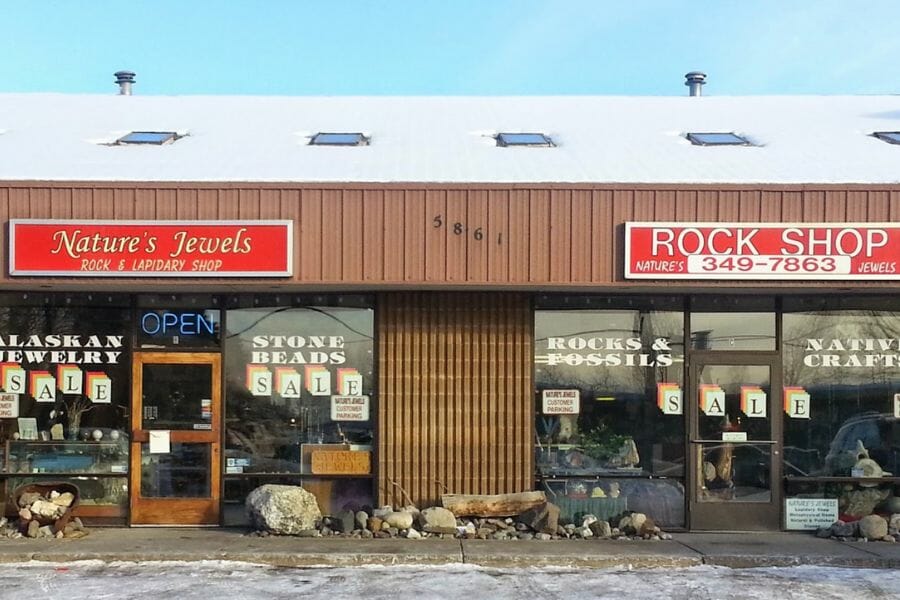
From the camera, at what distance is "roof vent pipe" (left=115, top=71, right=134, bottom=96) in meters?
18.0

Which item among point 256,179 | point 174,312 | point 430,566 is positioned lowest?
point 430,566

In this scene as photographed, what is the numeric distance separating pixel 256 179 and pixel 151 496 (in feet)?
12.8

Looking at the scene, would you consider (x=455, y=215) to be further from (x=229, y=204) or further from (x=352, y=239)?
(x=229, y=204)

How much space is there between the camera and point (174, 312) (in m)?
10.6

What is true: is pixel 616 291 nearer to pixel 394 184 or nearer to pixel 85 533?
pixel 394 184

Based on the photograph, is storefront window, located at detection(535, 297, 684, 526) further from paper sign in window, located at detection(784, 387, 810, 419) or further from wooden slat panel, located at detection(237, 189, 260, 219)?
wooden slat panel, located at detection(237, 189, 260, 219)

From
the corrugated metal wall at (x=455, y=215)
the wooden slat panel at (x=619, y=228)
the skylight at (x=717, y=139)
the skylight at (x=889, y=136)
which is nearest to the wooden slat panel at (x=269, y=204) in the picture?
the corrugated metal wall at (x=455, y=215)

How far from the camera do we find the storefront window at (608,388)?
34.8 ft

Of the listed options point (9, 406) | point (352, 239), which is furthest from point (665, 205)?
point (9, 406)

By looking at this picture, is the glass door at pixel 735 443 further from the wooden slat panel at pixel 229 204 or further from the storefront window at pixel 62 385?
the storefront window at pixel 62 385

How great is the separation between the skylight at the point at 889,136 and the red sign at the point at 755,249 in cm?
328

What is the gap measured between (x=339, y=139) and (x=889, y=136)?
7512mm

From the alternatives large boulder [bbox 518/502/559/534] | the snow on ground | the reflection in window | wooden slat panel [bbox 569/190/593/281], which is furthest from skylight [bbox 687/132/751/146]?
the snow on ground

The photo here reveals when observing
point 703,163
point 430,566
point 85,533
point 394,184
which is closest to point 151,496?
point 85,533
